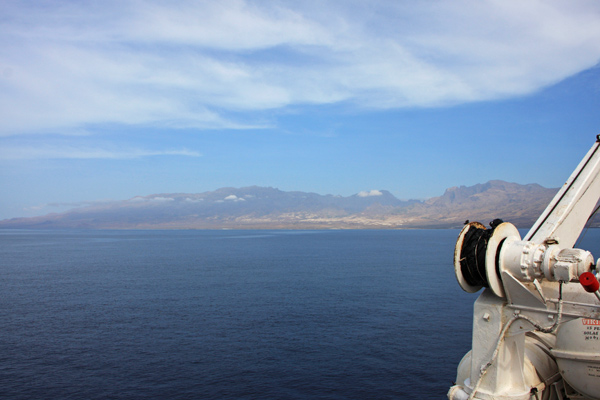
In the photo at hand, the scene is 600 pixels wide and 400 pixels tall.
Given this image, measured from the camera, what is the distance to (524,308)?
412 inches

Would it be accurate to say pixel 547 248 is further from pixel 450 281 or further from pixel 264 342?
pixel 450 281

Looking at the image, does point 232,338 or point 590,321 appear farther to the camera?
point 232,338

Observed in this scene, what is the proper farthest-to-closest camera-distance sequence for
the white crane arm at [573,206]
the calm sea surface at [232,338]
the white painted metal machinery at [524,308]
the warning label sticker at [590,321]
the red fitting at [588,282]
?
1. the calm sea surface at [232,338]
2. the white crane arm at [573,206]
3. the warning label sticker at [590,321]
4. the white painted metal machinery at [524,308]
5. the red fitting at [588,282]

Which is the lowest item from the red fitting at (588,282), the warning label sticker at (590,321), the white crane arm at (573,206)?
the warning label sticker at (590,321)

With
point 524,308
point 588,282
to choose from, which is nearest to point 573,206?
point 524,308

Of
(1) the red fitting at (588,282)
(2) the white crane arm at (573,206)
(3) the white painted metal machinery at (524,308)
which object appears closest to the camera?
(1) the red fitting at (588,282)

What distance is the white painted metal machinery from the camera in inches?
395

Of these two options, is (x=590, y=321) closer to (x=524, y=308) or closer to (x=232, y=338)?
(x=524, y=308)

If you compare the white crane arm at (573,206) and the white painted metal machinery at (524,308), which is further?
the white crane arm at (573,206)

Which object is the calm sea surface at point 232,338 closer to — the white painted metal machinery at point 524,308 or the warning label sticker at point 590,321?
the white painted metal machinery at point 524,308

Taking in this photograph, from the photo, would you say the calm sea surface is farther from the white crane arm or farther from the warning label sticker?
the warning label sticker

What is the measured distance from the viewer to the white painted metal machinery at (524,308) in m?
10.0

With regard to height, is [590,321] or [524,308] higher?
[524,308]

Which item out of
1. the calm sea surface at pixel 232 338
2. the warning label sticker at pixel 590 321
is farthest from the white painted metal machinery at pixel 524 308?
the calm sea surface at pixel 232 338
